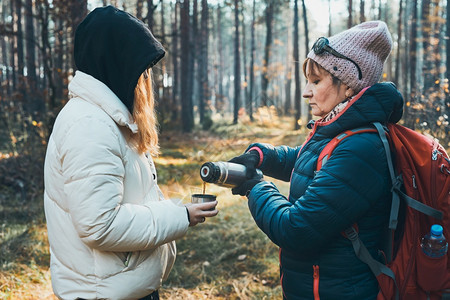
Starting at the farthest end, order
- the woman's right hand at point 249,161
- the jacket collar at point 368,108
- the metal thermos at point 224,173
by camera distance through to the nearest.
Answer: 1. the woman's right hand at point 249,161
2. the metal thermos at point 224,173
3. the jacket collar at point 368,108

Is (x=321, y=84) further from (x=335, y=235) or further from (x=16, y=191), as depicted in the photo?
(x=16, y=191)

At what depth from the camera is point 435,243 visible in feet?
5.39

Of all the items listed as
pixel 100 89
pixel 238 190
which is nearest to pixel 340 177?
pixel 238 190

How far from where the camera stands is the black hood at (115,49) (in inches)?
69.4

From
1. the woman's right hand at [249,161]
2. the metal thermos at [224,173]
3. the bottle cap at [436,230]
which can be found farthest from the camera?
the woman's right hand at [249,161]

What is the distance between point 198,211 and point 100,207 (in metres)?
0.54

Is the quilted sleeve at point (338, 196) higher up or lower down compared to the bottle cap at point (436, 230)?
higher up

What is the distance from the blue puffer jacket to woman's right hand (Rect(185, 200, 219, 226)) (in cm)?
26

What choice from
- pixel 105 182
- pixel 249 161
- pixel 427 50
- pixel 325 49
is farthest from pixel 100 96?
pixel 427 50

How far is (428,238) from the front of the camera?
1.66 metres

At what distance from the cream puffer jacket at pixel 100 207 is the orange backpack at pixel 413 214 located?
846mm

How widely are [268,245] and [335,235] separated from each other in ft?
11.7

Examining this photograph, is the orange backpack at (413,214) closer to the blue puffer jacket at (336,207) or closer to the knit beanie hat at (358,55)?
the blue puffer jacket at (336,207)

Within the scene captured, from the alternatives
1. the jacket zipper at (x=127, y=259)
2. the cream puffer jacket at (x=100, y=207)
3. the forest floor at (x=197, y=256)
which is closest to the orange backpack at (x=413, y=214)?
the cream puffer jacket at (x=100, y=207)
